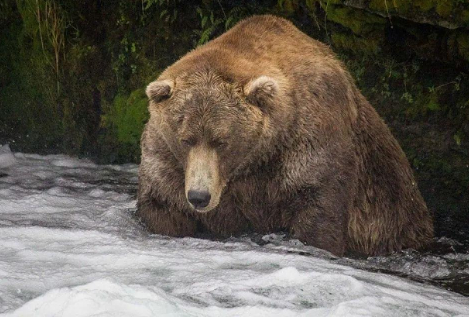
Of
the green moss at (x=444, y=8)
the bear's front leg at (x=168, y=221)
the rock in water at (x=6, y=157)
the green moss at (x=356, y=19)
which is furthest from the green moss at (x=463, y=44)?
the rock in water at (x=6, y=157)

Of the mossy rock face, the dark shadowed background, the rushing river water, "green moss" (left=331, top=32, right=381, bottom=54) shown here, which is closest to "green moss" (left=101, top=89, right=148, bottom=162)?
the dark shadowed background

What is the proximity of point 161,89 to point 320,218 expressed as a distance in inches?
58.0

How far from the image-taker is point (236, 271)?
607 cm

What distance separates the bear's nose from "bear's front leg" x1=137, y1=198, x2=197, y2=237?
777 millimetres

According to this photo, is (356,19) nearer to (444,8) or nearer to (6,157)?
(444,8)

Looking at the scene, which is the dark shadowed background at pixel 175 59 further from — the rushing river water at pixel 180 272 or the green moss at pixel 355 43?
the rushing river water at pixel 180 272

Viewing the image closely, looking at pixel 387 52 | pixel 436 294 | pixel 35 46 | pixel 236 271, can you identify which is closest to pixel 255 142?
pixel 236 271

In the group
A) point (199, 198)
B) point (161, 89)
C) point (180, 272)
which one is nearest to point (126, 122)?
point (161, 89)

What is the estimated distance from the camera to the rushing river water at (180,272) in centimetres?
525

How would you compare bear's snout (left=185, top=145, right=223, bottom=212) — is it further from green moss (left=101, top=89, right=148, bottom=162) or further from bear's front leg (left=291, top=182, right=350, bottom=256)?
green moss (left=101, top=89, right=148, bottom=162)

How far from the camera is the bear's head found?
6.62 m

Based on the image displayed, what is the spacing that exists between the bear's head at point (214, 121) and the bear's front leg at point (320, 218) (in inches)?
21.5

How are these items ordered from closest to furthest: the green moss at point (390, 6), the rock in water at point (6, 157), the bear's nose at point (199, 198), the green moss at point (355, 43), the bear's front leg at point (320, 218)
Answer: the bear's nose at point (199, 198) → the bear's front leg at point (320, 218) → the green moss at point (390, 6) → the green moss at point (355, 43) → the rock in water at point (6, 157)

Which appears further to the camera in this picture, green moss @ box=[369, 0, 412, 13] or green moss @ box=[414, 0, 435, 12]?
green moss @ box=[369, 0, 412, 13]
